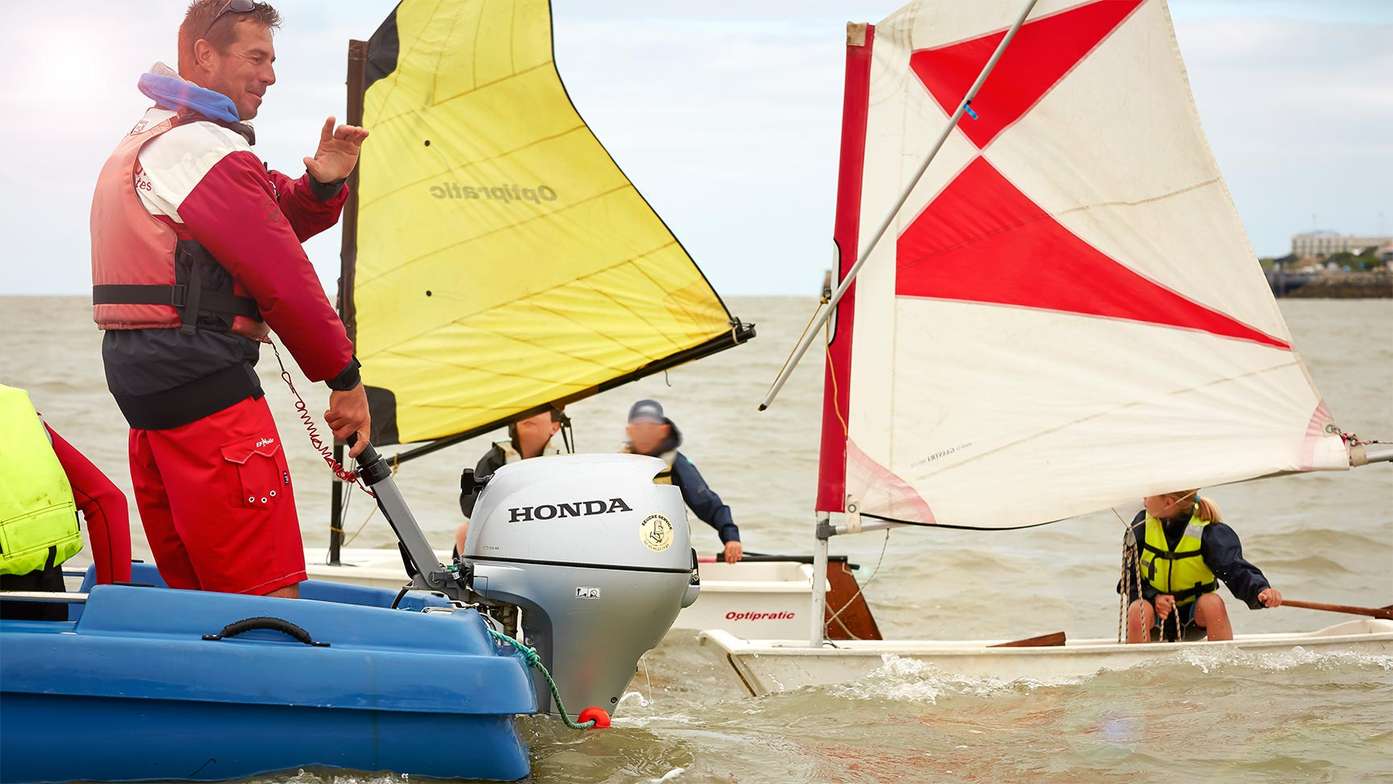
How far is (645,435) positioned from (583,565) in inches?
128

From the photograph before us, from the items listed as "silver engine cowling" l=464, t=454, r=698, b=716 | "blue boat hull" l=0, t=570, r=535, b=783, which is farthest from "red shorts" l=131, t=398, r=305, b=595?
"silver engine cowling" l=464, t=454, r=698, b=716

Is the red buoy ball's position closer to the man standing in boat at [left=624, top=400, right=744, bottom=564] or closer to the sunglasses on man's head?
the sunglasses on man's head

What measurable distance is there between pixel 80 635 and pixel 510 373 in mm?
3933

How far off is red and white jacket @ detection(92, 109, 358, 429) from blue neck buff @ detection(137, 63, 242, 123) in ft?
0.10

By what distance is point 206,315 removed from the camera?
10.7ft

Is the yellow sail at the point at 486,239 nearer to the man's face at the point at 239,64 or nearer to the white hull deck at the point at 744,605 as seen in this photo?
the white hull deck at the point at 744,605

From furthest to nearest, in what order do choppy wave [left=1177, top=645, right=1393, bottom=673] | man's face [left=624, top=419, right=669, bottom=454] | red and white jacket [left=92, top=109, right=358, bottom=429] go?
man's face [left=624, top=419, right=669, bottom=454] → choppy wave [left=1177, top=645, right=1393, bottom=673] → red and white jacket [left=92, top=109, right=358, bottom=429]

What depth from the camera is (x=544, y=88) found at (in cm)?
687

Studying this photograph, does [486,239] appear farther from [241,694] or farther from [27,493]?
[241,694]

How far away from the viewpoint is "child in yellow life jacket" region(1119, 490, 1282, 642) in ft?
19.2

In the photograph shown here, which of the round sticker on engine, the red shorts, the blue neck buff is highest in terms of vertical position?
the blue neck buff

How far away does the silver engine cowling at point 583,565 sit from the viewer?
3797mm

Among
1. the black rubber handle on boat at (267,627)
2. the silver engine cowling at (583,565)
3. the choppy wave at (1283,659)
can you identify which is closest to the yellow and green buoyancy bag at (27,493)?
the black rubber handle on boat at (267,627)

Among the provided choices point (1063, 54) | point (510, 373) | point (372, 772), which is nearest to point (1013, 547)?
point (510, 373)
